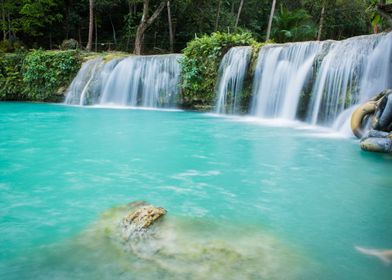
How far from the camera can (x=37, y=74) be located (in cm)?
1888

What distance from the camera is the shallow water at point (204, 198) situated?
10.6ft

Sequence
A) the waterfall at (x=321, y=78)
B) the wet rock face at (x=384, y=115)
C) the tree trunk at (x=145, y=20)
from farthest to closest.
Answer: the tree trunk at (x=145, y=20)
the waterfall at (x=321, y=78)
the wet rock face at (x=384, y=115)

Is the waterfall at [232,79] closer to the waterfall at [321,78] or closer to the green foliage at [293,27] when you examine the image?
the waterfall at [321,78]

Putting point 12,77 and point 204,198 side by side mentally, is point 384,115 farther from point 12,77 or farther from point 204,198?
point 12,77

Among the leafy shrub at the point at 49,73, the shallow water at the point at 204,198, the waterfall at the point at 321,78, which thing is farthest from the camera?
the leafy shrub at the point at 49,73

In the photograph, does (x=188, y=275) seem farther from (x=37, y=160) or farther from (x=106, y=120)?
(x=106, y=120)

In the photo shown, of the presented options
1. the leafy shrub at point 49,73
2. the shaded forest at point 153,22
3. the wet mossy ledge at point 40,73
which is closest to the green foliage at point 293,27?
the shaded forest at point 153,22

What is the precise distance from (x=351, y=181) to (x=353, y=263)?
108 inches

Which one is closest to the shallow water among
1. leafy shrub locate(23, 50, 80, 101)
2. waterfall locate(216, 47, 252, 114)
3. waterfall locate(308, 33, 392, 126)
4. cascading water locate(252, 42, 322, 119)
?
waterfall locate(308, 33, 392, 126)

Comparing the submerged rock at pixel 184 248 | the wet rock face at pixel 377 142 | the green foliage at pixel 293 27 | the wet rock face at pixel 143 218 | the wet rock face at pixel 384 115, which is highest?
the green foliage at pixel 293 27

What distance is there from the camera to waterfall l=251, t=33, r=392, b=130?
10531mm

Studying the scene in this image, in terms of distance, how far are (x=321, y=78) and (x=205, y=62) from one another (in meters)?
4.94

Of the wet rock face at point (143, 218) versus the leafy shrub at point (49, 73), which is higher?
the leafy shrub at point (49, 73)

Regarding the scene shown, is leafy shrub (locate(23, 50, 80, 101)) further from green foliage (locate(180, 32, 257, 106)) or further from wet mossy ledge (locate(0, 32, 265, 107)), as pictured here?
green foliage (locate(180, 32, 257, 106))
